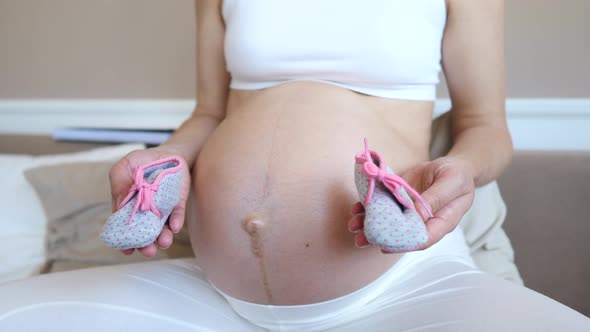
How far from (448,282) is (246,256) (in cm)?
28

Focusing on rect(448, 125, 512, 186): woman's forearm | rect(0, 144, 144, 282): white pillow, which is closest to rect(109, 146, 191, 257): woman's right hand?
rect(448, 125, 512, 186): woman's forearm

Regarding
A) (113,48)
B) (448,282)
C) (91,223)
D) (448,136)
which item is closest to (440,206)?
(448,282)

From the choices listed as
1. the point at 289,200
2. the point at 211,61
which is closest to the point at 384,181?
the point at 289,200

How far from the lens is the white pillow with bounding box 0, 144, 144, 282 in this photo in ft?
3.80

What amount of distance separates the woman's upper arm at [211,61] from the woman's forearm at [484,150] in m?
0.48

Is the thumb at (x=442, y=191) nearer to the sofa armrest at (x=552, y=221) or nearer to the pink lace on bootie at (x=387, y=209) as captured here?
the pink lace on bootie at (x=387, y=209)

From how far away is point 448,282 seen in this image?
0.62 meters

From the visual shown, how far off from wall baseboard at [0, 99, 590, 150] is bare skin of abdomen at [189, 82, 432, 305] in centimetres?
60

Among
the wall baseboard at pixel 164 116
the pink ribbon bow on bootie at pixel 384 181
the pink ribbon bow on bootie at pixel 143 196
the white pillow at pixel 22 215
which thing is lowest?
the white pillow at pixel 22 215

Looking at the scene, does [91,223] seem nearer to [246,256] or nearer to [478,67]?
[246,256]

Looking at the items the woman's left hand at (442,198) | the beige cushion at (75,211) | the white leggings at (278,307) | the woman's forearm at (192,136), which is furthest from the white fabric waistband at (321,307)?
the beige cushion at (75,211)

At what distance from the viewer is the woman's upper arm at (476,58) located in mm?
759

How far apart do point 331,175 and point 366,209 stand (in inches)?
5.1

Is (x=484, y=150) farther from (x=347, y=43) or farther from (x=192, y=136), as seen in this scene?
(x=192, y=136)
